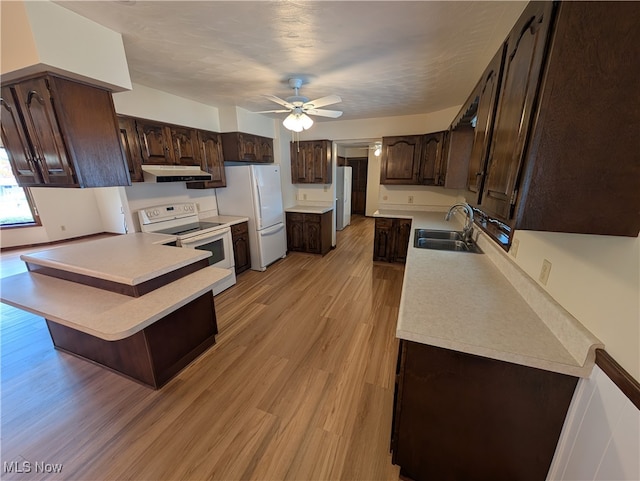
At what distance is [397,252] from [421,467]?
10.5 feet

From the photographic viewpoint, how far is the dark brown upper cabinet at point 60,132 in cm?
166

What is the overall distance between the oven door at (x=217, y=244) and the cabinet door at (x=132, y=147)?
845 millimetres

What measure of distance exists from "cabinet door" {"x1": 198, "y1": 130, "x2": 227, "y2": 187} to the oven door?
0.81m

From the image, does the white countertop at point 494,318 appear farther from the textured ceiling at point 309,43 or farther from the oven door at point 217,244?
the oven door at point 217,244

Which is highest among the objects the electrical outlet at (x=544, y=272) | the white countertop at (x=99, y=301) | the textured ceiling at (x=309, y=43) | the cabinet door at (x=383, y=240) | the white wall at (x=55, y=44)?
the textured ceiling at (x=309, y=43)

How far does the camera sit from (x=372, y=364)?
212 centimetres

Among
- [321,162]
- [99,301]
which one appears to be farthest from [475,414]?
[321,162]

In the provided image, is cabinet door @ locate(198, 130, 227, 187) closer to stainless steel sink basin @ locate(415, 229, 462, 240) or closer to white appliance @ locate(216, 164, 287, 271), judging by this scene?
white appliance @ locate(216, 164, 287, 271)

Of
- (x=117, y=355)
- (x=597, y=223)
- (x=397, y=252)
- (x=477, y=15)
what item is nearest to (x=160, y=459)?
(x=117, y=355)

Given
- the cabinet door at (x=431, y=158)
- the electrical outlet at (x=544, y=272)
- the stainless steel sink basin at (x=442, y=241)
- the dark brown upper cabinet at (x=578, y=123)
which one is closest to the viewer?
the dark brown upper cabinet at (x=578, y=123)

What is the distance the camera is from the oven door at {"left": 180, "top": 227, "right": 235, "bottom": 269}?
296cm

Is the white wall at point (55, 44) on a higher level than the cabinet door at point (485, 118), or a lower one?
higher

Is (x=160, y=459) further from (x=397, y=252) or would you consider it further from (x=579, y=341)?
(x=397, y=252)
